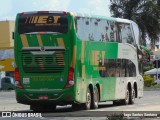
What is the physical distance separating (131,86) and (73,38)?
7.45 metres

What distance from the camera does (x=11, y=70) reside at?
69.9 metres

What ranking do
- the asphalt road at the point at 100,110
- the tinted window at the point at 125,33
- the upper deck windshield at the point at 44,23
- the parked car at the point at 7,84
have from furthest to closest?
the parked car at the point at 7,84, the tinted window at the point at 125,33, the upper deck windshield at the point at 44,23, the asphalt road at the point at 100,110

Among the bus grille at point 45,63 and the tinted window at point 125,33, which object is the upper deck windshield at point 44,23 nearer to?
the bus grille at point 45,63

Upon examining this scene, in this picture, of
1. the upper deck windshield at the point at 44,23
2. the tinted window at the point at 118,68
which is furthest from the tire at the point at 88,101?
the upper deck windshield at the point at 44,23

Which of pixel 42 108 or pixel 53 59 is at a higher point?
pixel 53 59

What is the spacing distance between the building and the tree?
14118 millimetres

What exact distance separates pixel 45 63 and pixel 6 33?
53.4 metres

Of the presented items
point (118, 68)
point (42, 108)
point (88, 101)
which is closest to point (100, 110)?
point (88, 101)

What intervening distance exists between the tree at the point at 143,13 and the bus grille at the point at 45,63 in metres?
56.4

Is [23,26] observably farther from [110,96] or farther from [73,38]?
[110,96]

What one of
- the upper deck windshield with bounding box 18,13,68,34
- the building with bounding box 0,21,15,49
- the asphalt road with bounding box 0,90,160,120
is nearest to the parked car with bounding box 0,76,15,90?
the building with bounding box 0,21,15,49

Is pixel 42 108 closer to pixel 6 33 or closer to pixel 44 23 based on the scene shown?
pixel 44 23

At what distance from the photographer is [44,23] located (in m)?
22.2

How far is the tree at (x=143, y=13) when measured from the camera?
7825cm
